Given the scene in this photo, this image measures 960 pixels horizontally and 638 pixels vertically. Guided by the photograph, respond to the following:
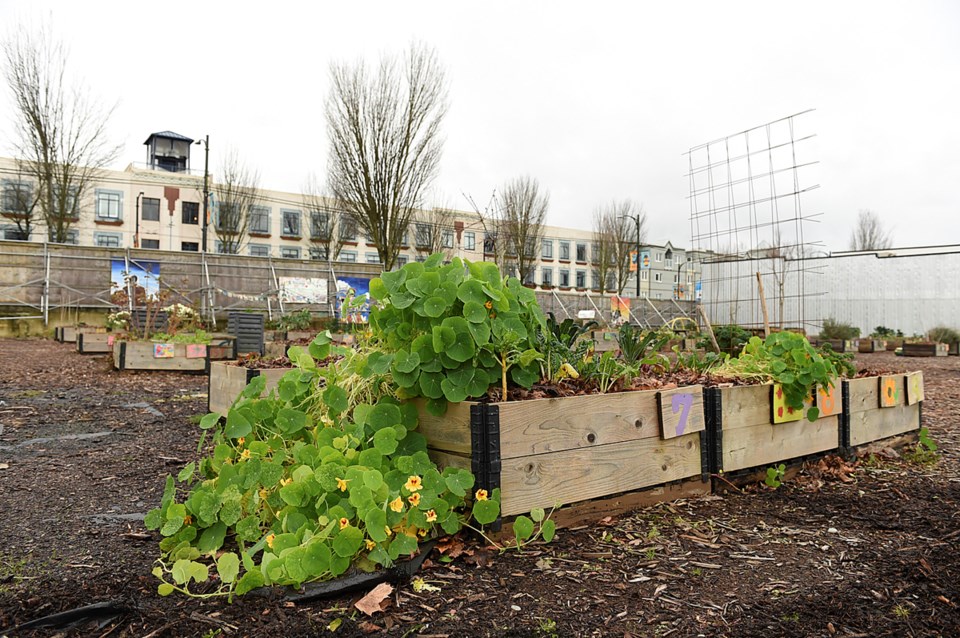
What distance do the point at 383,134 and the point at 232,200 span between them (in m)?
18.5

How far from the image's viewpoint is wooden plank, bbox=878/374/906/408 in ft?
11.8

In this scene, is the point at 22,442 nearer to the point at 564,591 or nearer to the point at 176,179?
the point at 564,591

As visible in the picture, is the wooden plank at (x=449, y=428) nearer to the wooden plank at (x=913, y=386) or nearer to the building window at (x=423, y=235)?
the wooden plank at (x=913, y=386)

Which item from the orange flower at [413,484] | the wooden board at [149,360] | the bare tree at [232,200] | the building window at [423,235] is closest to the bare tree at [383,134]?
the building window at [423,235]

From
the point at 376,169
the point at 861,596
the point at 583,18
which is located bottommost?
the point at 861,596

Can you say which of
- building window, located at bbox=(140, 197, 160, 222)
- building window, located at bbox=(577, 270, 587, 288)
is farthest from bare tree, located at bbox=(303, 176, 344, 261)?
building window, located at bbox=(577, 270, 587, 288)

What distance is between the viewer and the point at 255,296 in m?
17.9

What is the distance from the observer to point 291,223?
3666 cm

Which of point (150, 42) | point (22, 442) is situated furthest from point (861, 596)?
point (150, 42)

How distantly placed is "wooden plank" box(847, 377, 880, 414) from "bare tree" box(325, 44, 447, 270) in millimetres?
12537

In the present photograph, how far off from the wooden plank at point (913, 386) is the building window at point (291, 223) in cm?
3580

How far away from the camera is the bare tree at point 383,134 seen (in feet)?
49.2

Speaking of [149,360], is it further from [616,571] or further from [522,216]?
[522,216]

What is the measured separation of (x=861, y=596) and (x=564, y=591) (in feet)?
2.67
